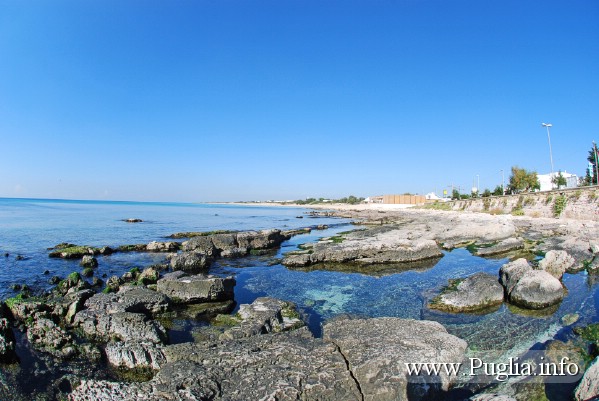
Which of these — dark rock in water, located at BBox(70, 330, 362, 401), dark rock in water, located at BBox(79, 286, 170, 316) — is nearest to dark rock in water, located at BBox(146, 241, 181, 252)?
dark rock in water, located at BBox(79, 286, 170, 316)

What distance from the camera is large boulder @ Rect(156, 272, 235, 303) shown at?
1249 cm

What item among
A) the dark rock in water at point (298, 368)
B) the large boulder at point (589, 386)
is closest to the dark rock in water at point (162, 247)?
the dark rock in water at point (298, 368)

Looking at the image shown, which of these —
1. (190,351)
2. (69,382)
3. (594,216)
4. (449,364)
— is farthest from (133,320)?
(594,216)

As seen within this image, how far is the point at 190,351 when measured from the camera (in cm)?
686

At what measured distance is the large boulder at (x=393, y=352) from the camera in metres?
5.46

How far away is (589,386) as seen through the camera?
5250 millimetres

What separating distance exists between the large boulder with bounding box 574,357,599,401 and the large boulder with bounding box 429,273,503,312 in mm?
5526

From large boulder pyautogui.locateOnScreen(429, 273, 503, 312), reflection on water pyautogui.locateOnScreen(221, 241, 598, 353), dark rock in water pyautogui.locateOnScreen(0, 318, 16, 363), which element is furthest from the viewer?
large boulder pyautogui.locateOnScreen(429, 273, 503, 312)

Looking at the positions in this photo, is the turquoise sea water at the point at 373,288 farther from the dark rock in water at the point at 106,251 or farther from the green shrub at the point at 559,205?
the green shrub at the point at 559,205

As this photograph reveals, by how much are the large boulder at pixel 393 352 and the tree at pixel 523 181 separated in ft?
247

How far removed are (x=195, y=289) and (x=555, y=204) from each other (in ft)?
145

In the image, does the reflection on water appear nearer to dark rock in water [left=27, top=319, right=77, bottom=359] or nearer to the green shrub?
dark rock in water [left=27, top=319, right=77, bottom=359]

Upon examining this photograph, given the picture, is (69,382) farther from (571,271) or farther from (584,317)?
(571,271)

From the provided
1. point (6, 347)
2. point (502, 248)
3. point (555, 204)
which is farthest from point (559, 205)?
point (6, 347)
